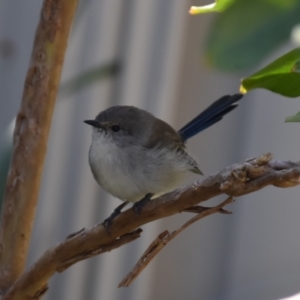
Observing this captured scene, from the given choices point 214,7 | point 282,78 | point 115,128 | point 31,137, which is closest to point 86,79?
point 115,128

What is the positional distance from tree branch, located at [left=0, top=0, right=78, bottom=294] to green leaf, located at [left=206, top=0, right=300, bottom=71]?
267 mm

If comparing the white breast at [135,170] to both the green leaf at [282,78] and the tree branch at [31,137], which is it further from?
the green leaf at [282,78]

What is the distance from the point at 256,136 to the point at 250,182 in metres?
1.74

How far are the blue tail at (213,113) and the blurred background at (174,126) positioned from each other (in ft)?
1.94

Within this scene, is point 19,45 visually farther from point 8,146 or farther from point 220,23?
point 220,23

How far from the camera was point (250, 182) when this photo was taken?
688 mm

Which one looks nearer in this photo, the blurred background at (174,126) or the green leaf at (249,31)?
the green leaf at (249,31)

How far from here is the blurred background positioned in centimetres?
233

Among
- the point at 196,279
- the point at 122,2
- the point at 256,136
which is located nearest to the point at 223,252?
the point at 196,279

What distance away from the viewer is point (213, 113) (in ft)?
5.35

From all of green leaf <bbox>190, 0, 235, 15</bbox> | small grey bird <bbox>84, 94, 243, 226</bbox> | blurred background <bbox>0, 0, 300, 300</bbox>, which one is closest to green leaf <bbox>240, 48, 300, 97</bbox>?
green leaf <bbox>190, 0, 235, 15</bbox>

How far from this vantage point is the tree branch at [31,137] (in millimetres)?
994

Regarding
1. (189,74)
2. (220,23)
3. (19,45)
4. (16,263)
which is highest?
(19,45)

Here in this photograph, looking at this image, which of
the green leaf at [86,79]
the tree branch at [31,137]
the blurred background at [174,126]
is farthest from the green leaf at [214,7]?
the blurred background at [174,126]
